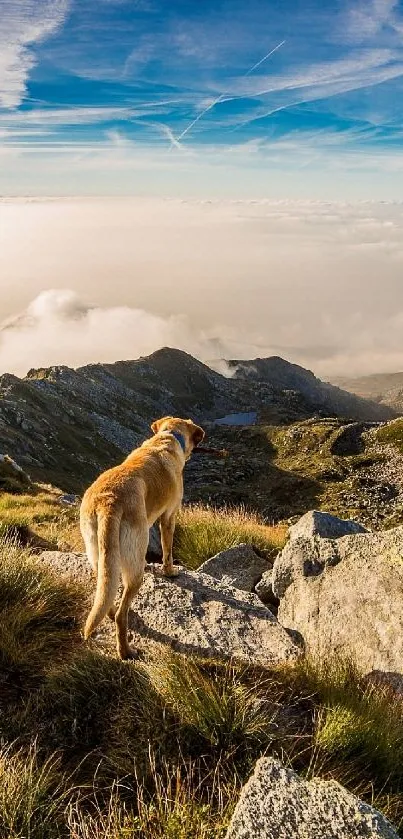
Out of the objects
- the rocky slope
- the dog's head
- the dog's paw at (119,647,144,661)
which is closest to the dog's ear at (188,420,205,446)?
the dog's head

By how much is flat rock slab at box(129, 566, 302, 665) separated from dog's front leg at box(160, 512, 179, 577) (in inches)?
6.8

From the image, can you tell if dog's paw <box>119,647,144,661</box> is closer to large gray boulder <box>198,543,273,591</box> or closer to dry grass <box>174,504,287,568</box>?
large gray boulder <box>198,543,273,591</box>

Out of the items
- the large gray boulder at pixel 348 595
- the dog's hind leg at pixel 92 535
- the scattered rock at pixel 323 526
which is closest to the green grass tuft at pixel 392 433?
the scattered rock at pixel 323 526

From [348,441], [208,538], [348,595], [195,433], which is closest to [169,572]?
[348,595]

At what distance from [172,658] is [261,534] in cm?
849

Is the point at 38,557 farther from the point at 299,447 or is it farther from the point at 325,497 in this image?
the point at 299,447

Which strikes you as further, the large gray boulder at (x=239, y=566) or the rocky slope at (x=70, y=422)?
the rocky slope at (x=70, y=422)

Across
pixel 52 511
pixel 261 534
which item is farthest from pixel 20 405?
pixel 261 534

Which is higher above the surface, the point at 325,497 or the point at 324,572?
the point at 324,572

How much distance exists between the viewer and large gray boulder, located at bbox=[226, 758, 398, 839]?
2.94 meters

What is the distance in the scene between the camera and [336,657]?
18.8ft

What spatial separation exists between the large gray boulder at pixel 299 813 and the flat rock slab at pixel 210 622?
2.37m

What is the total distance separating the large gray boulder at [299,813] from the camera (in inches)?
116

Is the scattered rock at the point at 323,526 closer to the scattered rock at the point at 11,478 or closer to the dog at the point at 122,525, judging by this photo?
the dog at the point at 122,525
